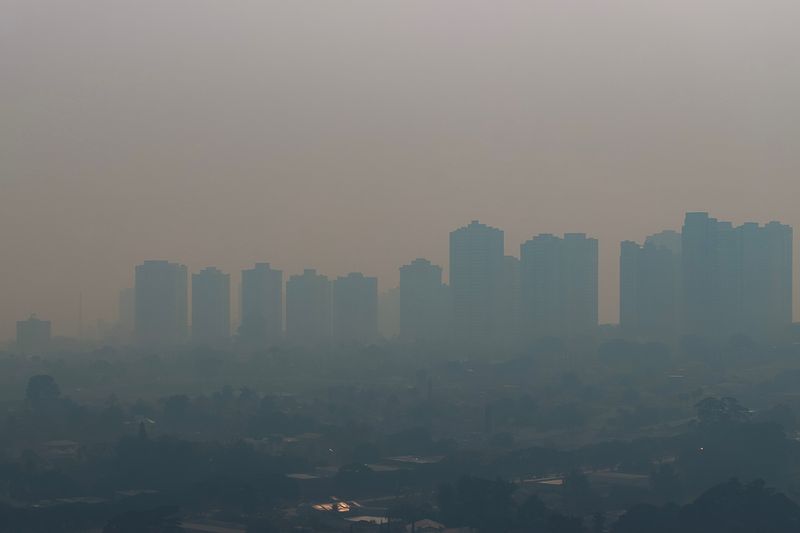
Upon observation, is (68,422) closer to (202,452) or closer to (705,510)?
(202,452)

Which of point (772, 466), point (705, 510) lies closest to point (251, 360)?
point (772, 466)

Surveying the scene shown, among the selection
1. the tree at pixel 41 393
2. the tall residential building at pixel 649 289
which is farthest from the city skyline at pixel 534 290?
the tree at pixel 41 393

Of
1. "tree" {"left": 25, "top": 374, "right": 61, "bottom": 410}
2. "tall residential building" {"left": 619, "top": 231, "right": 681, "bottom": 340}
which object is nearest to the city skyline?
"tall residential building" {"left": 619, "top": 231, "right": 681, "bottom": 340}

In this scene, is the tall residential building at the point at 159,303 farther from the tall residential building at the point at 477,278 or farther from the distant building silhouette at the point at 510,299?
the distant building silhouette at the point at 510,299

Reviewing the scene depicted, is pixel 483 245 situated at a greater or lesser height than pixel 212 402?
greater

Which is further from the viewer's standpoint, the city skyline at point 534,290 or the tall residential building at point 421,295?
the tall residential building at point 421,295
